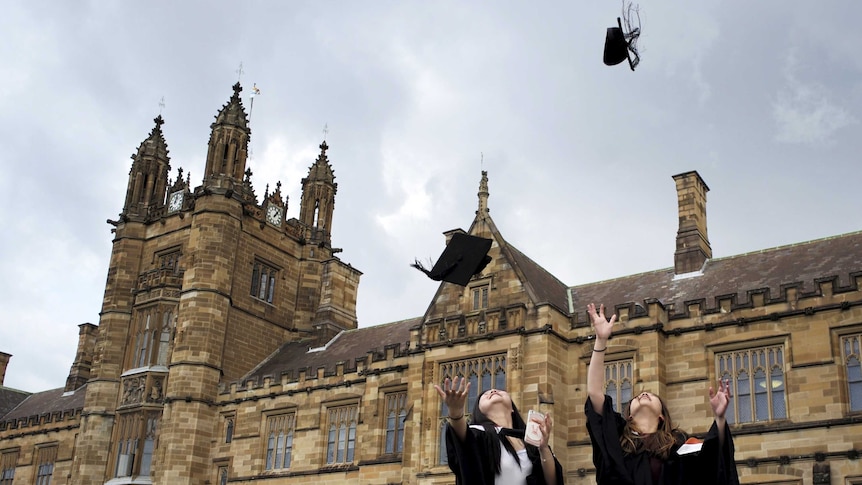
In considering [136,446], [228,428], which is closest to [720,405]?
[228,428]

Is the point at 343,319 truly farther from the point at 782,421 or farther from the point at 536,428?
the point at 536,428

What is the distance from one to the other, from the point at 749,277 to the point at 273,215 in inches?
730

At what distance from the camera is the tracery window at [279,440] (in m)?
28.2

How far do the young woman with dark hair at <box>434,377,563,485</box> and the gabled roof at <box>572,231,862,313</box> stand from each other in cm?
1671

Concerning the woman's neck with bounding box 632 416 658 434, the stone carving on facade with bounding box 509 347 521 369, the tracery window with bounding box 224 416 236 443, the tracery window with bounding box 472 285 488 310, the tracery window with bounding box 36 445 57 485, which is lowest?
the woman's neck with bounding box 632 416 658 434

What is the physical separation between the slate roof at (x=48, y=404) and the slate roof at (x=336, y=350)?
28.6 feet

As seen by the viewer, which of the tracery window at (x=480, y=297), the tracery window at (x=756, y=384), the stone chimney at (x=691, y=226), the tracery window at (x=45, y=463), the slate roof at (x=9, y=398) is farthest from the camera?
the slate roof at (x=9, y=398)

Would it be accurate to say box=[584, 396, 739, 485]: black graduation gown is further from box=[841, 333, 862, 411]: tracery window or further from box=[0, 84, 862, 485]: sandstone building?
box=[841, 333, 862, 411]: tracery window

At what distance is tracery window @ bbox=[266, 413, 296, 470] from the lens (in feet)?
92.7

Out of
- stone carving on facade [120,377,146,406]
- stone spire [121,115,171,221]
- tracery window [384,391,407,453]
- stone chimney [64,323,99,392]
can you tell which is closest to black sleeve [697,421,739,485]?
tracery window [384,391,407,453]

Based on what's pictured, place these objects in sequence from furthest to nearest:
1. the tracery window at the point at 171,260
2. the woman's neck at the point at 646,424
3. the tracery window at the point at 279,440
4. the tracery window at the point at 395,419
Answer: the tracery window at the point at 171,260 < the tracery window at the point at 279,440 < the tracery window at the point at 395,419 < the woman's neck at the point at 646,424

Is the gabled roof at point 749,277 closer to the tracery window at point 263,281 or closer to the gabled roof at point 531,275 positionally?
the gabled roof at point 531,275

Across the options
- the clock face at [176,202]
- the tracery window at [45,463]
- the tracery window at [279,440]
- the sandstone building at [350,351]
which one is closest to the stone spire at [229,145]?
the sandstone building at [350,351]

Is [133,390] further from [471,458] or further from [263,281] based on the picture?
[471,458]
